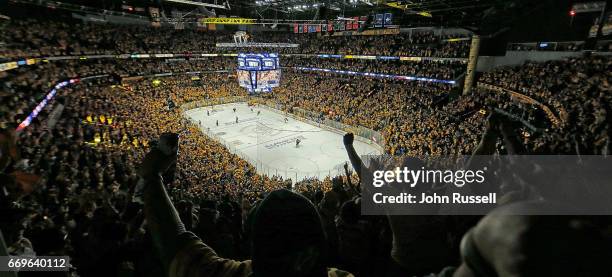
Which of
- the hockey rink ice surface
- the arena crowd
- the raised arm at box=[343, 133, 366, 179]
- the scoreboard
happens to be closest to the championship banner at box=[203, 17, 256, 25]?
the scoreboard

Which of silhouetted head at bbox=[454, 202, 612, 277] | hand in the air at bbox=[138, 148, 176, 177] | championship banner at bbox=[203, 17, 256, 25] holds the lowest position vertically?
hand in the air at bbox=[138, 148, 176, 177]

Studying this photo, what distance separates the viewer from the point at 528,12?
2473 cm

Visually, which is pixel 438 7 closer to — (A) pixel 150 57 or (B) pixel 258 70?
(B) pixel 258 70

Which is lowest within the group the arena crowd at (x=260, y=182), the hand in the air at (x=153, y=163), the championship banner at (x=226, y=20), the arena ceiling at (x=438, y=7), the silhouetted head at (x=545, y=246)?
the arena crowd at (x=260, y=182)

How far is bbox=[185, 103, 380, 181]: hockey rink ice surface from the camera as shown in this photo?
76.1 ft

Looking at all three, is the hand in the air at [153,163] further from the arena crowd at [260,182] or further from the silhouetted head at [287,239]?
the silhouetted head at [287,239]

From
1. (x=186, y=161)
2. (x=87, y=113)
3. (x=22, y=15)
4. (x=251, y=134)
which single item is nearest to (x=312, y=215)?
(x=186, y=161)

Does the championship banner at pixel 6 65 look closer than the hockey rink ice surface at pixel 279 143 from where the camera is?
Yes

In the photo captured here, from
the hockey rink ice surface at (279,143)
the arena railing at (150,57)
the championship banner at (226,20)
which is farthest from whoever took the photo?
the championship banner at (226,20)

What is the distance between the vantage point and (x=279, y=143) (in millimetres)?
29078

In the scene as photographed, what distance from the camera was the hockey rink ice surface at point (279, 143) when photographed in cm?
2320

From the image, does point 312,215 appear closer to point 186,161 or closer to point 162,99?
point 186,161

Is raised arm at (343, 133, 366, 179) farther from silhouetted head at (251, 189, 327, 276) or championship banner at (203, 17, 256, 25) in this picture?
championship banner at (203, 17, 256, 25)

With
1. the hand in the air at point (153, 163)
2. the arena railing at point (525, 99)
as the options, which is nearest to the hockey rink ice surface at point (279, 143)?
the arena railing at point (525, 99)
